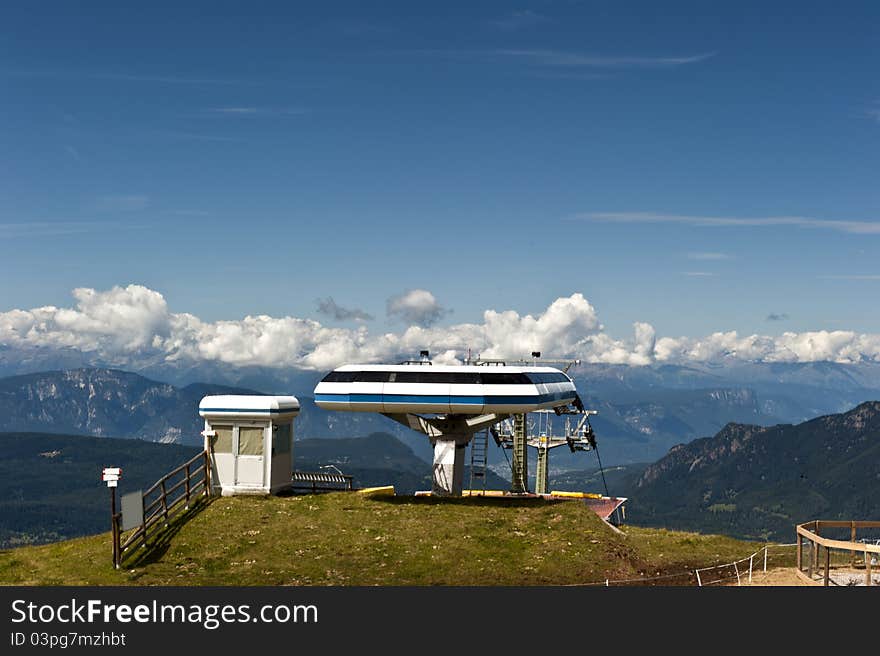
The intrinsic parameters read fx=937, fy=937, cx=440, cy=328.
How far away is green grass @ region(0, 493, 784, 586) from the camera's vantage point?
44.7 metres

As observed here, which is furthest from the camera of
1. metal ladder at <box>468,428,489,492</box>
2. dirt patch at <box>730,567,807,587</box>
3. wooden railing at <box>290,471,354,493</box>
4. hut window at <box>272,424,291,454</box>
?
metal ladder at <box>468,428,489,492</box>

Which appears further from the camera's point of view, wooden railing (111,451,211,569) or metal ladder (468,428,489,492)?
metal ladder (468,428,489,492)

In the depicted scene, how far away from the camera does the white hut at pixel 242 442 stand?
59.1 m

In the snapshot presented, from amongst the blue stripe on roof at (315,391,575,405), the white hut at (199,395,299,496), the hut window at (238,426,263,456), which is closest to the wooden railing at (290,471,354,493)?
the white hut at (199,395,299,496)

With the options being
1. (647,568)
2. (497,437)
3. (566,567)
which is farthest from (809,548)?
(497,437)

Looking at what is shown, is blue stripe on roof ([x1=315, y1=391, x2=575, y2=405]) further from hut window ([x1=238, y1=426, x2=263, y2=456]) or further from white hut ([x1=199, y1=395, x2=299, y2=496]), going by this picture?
hut window ([x1=238, y1=426, x2=263, y2=456])

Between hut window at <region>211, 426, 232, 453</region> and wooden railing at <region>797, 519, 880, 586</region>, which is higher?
hut window at <region>211, 426, 232, 453</region>

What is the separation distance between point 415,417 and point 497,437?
1688 inches

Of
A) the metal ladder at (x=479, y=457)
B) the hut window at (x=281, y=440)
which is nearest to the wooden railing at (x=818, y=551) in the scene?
the metal ladder at (x=479, y=457)

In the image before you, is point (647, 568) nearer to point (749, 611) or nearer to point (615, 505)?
point (749, 611)

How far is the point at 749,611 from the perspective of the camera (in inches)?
1261

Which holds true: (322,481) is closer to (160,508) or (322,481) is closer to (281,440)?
(281,440)

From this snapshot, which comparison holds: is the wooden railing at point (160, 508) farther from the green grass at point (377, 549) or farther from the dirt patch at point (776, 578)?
the dirt patch at point (776, 578)

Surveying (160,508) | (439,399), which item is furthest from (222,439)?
(439,399)
